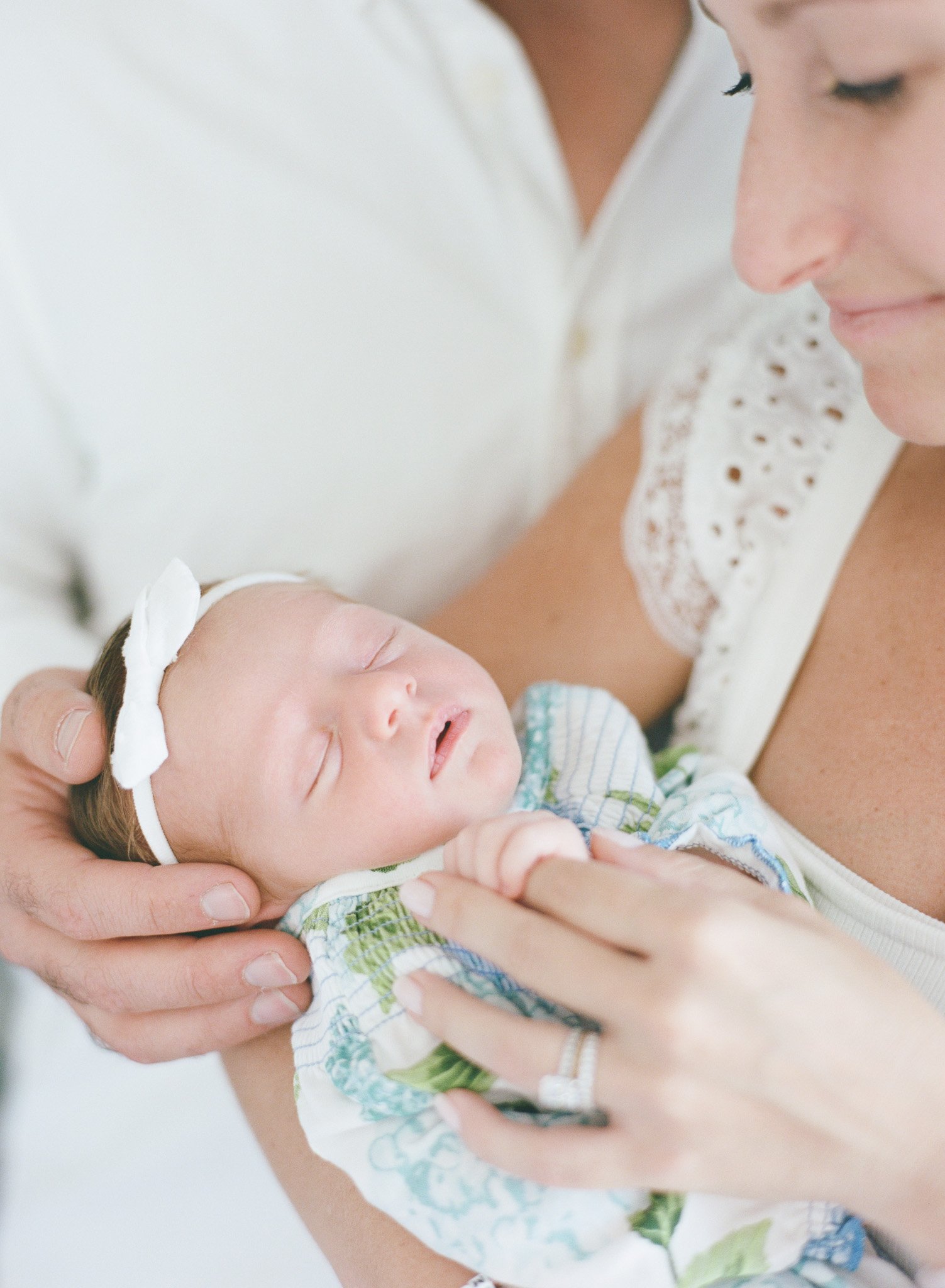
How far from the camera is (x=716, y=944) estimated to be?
0.85m

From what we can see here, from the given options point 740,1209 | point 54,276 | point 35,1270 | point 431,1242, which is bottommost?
point 35,1270

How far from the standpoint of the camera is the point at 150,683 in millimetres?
1174

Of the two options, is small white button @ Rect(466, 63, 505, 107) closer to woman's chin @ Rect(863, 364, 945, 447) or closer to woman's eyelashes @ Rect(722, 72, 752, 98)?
woman's eyelashes @ Rect(722, 72, 752, 98)

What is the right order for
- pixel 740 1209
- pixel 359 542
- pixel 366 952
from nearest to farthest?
pixel 740 1209
pixel 366 952
pixel 359 542

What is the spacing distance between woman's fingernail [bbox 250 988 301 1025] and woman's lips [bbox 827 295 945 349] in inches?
38.2

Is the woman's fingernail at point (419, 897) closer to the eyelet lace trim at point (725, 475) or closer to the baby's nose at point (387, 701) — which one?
the baby's nose at point (387, 701)

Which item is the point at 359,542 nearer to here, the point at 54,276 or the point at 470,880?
the point at 54,276

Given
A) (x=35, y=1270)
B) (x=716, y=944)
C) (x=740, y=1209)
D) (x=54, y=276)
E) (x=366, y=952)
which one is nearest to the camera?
(x=716, y=944)

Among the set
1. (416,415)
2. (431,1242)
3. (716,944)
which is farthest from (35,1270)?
(416,415)

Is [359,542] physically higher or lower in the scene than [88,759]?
higher

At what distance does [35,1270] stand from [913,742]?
4.48 ft

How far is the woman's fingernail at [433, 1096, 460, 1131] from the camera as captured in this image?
0.99 m

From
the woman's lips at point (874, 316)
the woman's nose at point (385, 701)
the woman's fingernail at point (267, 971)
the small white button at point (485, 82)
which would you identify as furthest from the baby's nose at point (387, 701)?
the small white button at point (485, 82)

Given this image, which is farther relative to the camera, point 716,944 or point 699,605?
point 699,605
